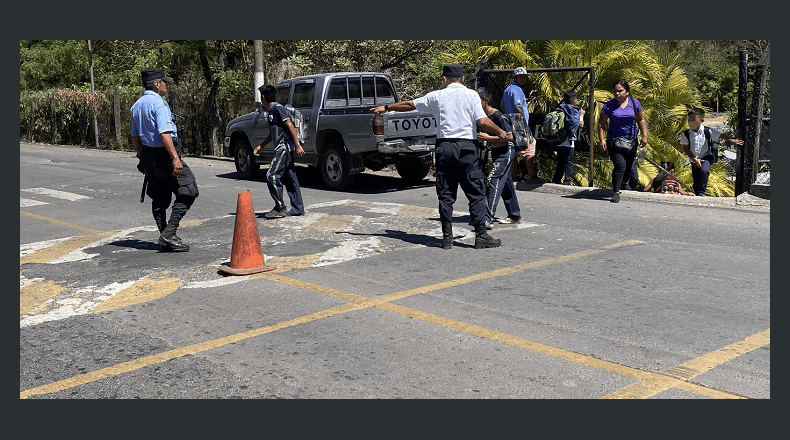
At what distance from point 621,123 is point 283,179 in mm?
4841

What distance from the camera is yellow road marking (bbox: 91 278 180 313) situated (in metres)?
6.36

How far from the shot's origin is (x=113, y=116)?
1180 inches

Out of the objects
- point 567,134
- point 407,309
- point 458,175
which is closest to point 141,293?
point 407,309

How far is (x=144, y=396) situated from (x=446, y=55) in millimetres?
14202

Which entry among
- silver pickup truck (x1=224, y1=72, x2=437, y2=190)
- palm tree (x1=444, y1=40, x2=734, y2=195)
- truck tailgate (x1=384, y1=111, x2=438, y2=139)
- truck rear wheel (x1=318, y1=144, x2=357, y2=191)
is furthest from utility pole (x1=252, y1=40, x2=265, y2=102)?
truck tailgate (x1=384, y1=111, x2=438, y2=139)

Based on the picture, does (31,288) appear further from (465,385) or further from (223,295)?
(465,385)

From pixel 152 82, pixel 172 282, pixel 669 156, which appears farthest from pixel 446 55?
pixel 172 282

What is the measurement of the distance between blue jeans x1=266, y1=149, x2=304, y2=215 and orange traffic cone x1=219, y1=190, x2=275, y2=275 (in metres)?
3.14

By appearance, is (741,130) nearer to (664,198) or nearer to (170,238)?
(664,198)

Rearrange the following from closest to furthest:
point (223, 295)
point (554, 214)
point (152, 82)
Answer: point (223, 295) → point (152, 82) → point (554, 214)

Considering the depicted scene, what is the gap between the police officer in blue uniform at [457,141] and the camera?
26.2 feet

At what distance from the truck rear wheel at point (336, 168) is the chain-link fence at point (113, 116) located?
4.67 metres

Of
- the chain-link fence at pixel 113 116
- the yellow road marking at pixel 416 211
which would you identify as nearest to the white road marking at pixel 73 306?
the yellow road marking at pixel 416 211

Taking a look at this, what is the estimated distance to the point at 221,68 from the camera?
28.0 metres
